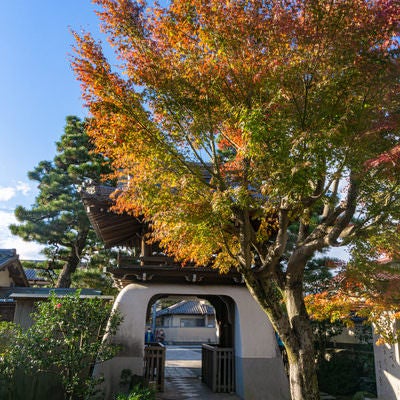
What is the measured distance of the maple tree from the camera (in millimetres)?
5656

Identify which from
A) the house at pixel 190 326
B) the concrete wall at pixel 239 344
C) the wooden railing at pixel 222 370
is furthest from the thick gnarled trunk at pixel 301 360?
the house at pixel 190 326

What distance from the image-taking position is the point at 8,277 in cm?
1998

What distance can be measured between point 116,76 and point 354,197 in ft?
15.4

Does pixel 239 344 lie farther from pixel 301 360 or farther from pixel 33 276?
pixel 33 276

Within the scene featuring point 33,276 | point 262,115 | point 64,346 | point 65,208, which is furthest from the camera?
point 33,276

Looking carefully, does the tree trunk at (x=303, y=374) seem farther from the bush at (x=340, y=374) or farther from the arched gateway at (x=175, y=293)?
the bush at (x=340, y=374)

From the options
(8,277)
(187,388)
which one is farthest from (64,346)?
(8,277)

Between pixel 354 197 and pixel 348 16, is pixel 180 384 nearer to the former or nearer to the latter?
pixel 354 197

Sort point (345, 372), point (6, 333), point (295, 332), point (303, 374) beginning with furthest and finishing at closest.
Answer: point (345, 372) → point (6, 333) → point (295, 332) → point (303, 374)

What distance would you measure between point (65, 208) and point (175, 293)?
32.9 ft

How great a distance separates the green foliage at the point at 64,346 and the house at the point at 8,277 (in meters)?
7.57

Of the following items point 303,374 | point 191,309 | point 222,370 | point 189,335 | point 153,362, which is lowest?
point 189,335

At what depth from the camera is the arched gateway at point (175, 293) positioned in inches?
382

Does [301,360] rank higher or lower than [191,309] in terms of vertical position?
lower
